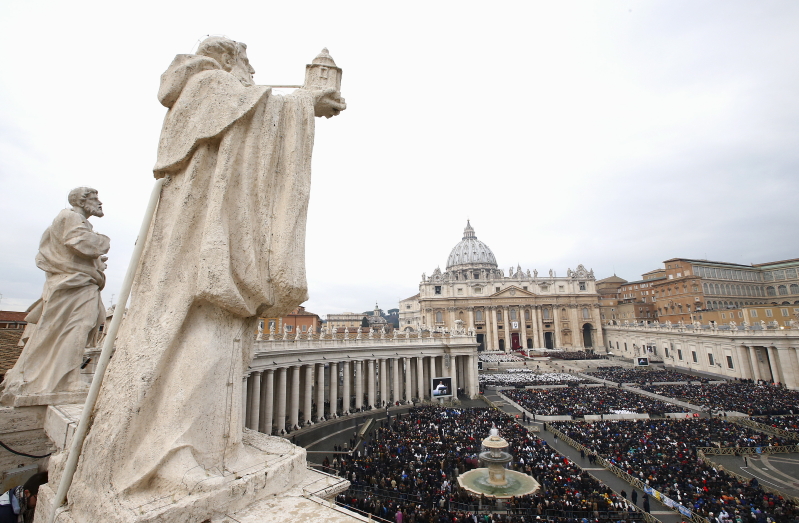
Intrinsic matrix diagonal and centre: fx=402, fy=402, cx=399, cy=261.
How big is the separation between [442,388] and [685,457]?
18138mm

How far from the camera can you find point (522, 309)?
303 feet

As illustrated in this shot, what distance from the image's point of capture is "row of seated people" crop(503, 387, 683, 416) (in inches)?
1128

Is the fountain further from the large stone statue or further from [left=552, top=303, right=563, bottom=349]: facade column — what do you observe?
[left=552, top=303, right=563, bottom=349]: facade column

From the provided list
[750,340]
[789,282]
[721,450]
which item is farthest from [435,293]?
[721,450]

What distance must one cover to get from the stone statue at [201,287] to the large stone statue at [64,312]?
2289 millimetres

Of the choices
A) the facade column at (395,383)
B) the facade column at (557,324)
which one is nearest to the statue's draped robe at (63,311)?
the facade column at (395,383)

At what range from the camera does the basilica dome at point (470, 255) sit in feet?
406

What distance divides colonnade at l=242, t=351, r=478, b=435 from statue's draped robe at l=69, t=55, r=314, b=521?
1480 centimetres

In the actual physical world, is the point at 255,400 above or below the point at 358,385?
above

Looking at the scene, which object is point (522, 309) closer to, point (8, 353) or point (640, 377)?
point (640, 377)

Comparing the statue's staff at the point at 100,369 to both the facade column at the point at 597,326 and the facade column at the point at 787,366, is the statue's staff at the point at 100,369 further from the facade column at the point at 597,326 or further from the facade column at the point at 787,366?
the facade column at the point at 597,326

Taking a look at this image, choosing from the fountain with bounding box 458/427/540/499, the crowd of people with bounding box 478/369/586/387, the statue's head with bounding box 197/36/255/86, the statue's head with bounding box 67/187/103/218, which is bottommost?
the fountain with bounding box 458/427/540/499

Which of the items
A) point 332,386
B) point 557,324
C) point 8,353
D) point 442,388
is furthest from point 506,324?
point 8,353

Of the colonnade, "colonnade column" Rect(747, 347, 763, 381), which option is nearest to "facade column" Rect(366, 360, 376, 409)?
the colonnade
